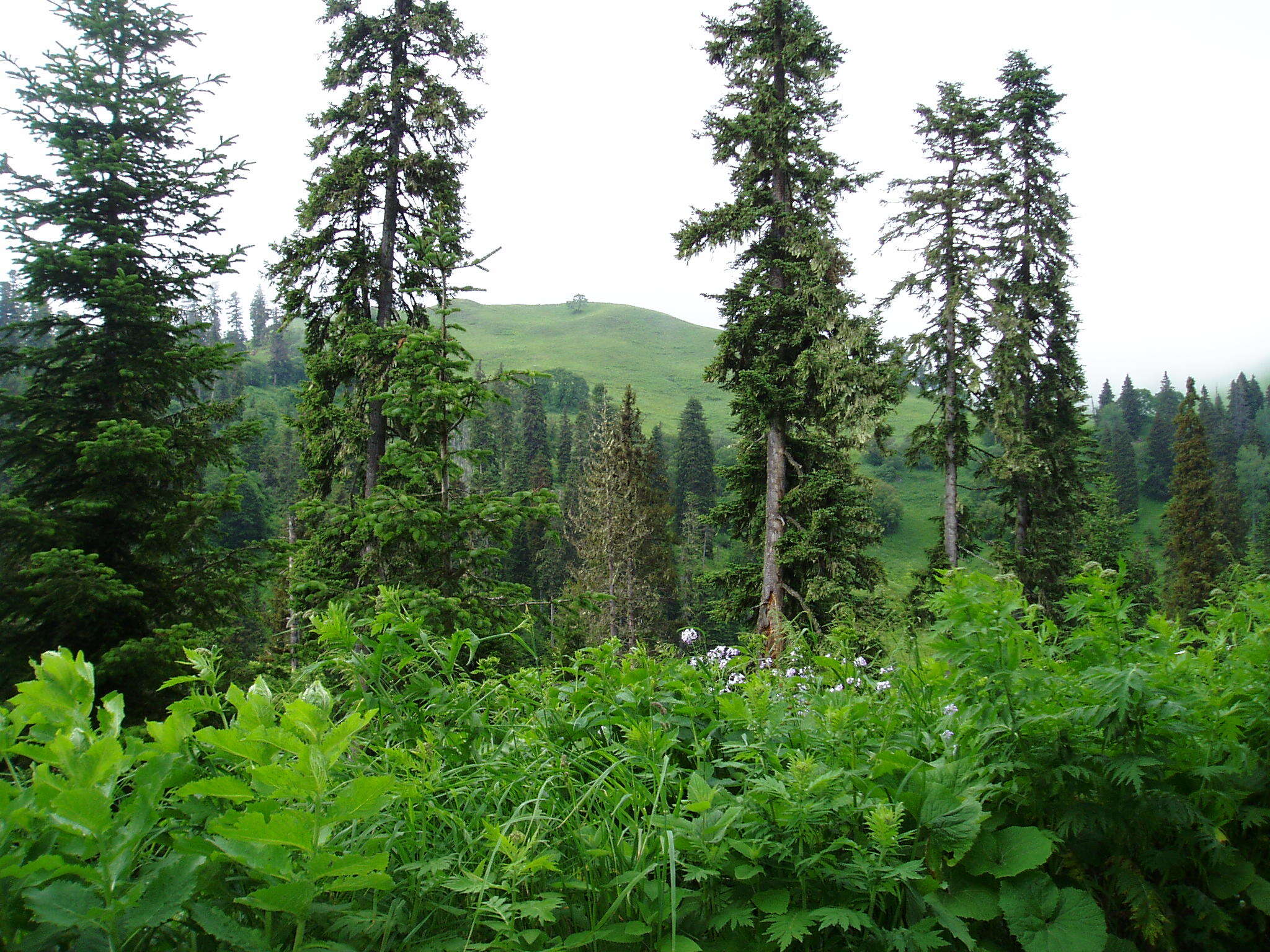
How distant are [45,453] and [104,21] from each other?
7.24 metres

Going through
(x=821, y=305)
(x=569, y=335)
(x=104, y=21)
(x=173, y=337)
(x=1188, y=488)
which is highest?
(x=569, y=335)

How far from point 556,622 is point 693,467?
57.9m

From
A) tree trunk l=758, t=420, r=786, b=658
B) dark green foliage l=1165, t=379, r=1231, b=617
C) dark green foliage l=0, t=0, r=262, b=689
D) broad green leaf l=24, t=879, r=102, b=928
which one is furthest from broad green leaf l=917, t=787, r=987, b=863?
dark green foliage l=1165, t=379, r=1231, b=617

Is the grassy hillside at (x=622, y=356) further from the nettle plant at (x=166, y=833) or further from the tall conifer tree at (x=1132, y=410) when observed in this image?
the nettle plant at (x=166, y=833)

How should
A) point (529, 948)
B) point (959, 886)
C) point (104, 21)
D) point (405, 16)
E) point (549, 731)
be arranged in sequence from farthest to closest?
point (405, 16) < point (104, 21) < point (549, 731) < point (959, 886) < point (529, 948)

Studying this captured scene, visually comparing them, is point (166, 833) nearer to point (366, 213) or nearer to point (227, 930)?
point (227, 930)

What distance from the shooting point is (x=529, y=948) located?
1.33m

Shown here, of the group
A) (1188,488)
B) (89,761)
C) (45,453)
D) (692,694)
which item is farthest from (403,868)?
(1188,488)

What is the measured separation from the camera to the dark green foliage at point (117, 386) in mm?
9625

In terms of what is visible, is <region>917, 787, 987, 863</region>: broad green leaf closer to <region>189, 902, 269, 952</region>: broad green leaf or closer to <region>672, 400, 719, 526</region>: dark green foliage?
<region>189, 902, 269, 952</region>: broad green leaf

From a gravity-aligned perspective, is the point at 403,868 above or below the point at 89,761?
below

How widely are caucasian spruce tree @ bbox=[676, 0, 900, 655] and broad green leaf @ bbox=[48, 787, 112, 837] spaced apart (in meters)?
13.4

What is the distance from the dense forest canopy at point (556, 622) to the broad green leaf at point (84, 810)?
11 millimetres

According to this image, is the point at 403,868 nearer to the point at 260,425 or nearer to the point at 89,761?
the point at 89,761
